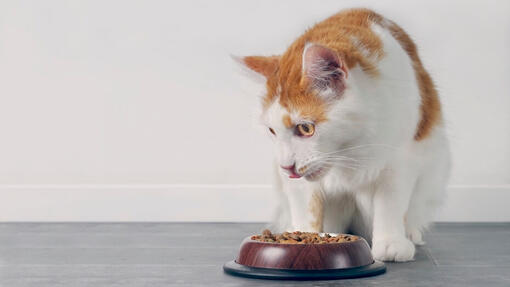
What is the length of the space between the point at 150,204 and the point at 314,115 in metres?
1.35

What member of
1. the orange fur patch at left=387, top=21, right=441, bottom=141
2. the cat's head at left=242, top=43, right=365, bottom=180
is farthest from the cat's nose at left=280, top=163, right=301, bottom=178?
the orange fur patch at left=387, top=21, right=441, bottom=141

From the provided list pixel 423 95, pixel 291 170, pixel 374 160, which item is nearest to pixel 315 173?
pixel 291 170

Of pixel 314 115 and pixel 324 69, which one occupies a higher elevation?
pixel 324 69

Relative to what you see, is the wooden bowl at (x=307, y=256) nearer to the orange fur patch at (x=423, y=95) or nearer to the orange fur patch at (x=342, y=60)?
the orange fur patch at (x=342, y=60)

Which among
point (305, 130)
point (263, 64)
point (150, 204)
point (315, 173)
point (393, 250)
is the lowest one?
point (150, 204)

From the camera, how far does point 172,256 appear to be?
190 centimetres

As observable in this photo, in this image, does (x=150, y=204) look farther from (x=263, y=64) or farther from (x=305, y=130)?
(x=305, y=130)

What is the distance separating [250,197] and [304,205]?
907mm

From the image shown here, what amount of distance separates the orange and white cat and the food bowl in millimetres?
190

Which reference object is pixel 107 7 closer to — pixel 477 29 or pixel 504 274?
pixel 477 29

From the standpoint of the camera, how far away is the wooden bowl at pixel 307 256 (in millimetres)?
1533

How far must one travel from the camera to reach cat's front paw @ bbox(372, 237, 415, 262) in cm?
178

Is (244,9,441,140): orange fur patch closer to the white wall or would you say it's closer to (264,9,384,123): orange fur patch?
(264,9,384,123): orange fur patch

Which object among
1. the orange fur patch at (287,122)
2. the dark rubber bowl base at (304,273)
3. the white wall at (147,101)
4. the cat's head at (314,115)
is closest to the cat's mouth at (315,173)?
the cat's head at (314,115)
